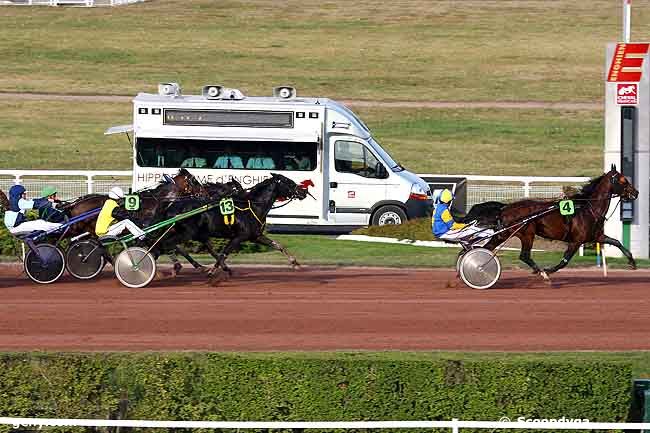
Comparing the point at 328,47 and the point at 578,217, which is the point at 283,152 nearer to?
the point at 578,217

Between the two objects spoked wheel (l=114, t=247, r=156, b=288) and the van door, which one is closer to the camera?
spoked wheel (l=114, t=247, r=156, b=288)

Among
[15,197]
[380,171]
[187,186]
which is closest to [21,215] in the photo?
[15,197]

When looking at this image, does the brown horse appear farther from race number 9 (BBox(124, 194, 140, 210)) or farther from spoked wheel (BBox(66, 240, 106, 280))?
spoked wheel (BBox(66, 240, 106, 280))

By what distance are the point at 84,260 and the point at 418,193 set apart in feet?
27.6

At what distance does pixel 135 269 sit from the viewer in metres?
15.9

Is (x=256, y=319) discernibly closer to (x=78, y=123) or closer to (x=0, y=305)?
(x=0, y=305)

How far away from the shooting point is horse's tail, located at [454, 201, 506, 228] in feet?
51.9

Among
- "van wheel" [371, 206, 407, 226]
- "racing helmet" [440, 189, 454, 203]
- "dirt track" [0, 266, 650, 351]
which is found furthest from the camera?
"van wheel" [371, 206, 407, 226]

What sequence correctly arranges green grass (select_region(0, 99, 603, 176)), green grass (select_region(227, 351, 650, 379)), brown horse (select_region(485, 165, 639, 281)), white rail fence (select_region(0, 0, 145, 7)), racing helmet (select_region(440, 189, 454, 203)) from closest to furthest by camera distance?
green grass (select_region(227, 351, 650, 379))
racing helmet (select_region(440, 189, 454, 203))
brown horse (select_region(485, 165, 639, 281))
green grass (select_region(0, 99, 603, 176))
white rail fence (select_region(0, 0, 145, 7))

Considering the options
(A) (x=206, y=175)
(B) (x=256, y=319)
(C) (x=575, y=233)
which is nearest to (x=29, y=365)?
(B) (x=256, y=319)

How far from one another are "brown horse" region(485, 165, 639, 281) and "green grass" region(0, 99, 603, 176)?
17.1 metres

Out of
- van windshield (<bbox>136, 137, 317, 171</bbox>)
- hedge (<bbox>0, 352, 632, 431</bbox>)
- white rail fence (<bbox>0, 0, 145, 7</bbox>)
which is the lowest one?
hedge (<bbox>0, 352, 632, 431</bbox>)

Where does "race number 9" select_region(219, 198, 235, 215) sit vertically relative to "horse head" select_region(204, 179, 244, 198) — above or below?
below

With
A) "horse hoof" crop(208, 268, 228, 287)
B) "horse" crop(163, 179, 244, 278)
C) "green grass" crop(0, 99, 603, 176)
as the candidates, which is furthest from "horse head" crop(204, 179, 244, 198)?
"green grass" crop(0, 99, 603, 176)
